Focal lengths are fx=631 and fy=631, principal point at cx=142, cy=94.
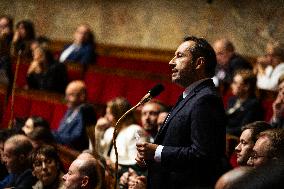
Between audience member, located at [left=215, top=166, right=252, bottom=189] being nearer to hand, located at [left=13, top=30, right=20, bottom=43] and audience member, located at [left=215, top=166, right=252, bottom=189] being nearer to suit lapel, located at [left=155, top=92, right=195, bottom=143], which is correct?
suit lapel, located at [left=155, top=92, right=195, bottom=143]

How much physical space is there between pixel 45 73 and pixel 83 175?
47.4 inches

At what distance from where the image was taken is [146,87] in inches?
86.5

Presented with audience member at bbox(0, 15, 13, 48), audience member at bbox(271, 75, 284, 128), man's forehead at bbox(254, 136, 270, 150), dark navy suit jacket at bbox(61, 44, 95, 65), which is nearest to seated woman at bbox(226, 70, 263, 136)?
audience member at bbox(271, 75, 284, 128)

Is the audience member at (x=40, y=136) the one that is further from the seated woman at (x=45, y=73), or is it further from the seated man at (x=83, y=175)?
the seated woman at (x=45, y=73)

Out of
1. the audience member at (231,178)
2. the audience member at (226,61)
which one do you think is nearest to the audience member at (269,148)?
the audience member at (231,178)

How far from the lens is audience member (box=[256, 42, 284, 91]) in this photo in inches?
75.2

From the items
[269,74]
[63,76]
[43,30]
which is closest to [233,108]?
[269,74]

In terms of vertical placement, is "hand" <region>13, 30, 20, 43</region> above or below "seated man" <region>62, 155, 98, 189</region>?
above

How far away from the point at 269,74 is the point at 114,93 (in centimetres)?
61

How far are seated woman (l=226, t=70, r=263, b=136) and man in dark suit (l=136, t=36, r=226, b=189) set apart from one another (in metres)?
0.81

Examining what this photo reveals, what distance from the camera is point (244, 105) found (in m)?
1.76

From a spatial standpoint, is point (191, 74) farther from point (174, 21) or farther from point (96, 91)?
point (174, 21)

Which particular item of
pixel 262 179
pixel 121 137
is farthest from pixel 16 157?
pixel 262 179

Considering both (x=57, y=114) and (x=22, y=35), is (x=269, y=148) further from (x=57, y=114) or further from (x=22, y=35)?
(x=22, y=35)
